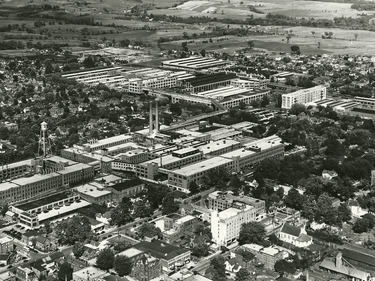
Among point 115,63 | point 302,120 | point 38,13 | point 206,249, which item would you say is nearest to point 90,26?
point 38,13

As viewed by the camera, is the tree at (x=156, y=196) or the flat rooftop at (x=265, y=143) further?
the flat rooftop at (x=265, y=143)

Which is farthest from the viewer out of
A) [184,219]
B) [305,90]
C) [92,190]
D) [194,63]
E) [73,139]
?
[194,63]

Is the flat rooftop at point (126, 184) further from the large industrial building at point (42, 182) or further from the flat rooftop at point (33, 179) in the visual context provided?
the flat rooftop at point (33, 179)

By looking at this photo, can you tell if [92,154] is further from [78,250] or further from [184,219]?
[78,250]

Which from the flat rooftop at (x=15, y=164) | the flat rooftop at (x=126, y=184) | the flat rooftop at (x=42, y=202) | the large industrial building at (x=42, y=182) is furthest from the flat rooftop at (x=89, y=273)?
the flat rooftop at (x=15, y=164)

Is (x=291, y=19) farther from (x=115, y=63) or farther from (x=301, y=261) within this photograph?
(x=301, y=261)

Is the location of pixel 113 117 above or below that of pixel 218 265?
above

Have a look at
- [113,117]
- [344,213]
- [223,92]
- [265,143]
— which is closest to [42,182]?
[265,143]
